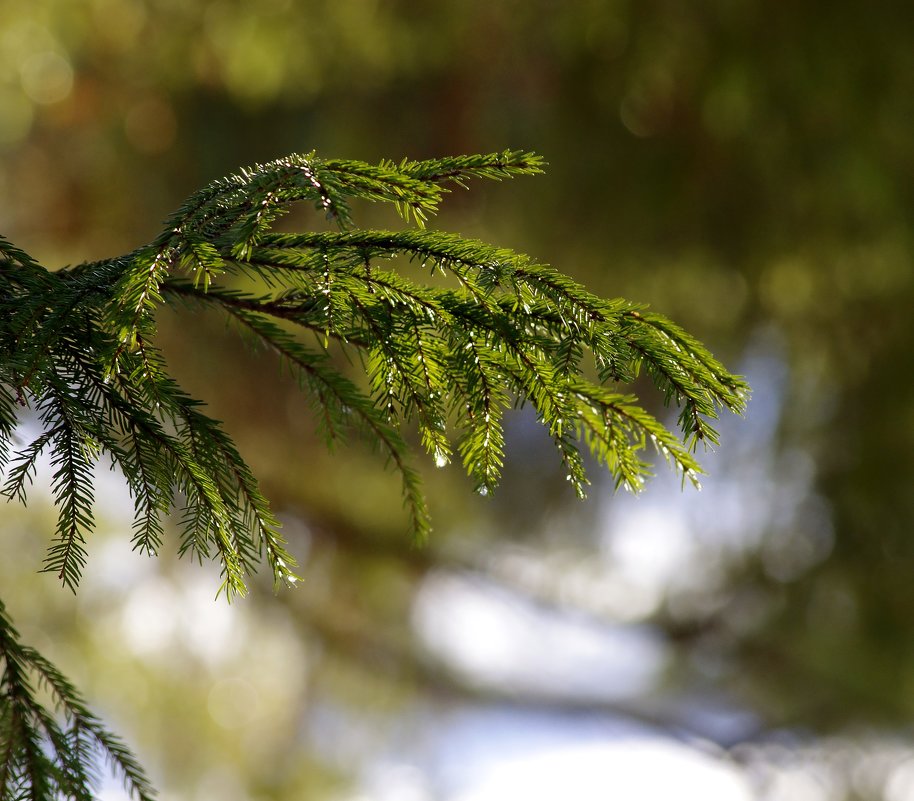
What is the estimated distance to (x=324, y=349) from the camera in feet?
2.17

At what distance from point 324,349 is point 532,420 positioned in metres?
3.04

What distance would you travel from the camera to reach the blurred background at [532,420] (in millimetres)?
2846

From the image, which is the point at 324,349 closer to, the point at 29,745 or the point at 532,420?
→ the point at 29,745

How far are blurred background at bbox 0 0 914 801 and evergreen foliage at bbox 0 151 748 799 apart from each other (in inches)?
92.8

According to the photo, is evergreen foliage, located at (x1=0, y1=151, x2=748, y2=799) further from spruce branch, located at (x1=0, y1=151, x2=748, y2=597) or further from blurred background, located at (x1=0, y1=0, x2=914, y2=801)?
blurred background, located at (x1=0, y1=0, x2=914, y2=801)

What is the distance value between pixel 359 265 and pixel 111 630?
394cm

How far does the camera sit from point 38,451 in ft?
2.24

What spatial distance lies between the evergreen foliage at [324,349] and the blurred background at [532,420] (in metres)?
2.36

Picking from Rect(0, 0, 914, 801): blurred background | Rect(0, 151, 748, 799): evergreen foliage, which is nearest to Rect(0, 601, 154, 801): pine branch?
Rect(0, 151, 748, 799): evergreen foliage

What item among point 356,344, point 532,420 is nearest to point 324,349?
point 356,344

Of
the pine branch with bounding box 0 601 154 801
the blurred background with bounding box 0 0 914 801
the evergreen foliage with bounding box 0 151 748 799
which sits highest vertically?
the blurred background with bounding box 0 0 914 801

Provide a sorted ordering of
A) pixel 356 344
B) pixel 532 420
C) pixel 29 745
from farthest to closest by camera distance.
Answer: pixel 532 420, pixel 356 344, pixel 29 745

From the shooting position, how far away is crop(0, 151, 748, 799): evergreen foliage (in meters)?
0.62

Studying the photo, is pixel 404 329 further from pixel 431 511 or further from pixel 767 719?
pixel 767 719
